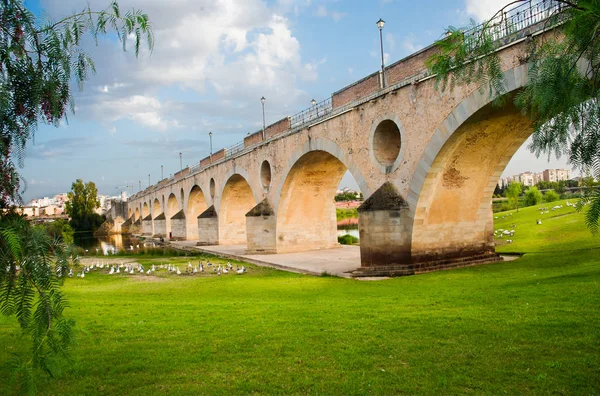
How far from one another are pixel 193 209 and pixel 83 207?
45818 millimetres

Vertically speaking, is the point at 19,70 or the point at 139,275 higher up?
the point at 19,70

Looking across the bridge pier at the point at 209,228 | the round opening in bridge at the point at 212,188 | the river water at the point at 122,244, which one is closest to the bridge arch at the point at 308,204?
the river water at the point at 122,244

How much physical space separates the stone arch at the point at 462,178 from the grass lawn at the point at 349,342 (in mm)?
3652

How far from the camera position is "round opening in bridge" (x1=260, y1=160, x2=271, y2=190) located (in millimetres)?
24098

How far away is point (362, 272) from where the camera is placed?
541 inches

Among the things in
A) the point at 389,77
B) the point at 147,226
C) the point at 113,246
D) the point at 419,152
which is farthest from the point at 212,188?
the point at 147,226

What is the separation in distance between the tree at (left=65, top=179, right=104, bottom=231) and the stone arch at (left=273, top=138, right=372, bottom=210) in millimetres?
63283

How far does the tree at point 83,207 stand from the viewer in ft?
250

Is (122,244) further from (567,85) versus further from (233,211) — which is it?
(567,85)

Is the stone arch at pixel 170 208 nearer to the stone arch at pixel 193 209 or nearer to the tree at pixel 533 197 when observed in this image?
the stone arch at pixel 193 209

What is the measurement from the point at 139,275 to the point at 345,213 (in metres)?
56.8

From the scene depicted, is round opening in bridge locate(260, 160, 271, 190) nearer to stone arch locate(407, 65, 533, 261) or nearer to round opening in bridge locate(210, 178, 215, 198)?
round opening in bridge locate(210, 178, 215, 198)

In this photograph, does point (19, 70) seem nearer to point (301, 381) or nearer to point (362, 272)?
point (301, 381)

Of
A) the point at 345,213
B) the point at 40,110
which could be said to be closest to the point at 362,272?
the point at 40,110
